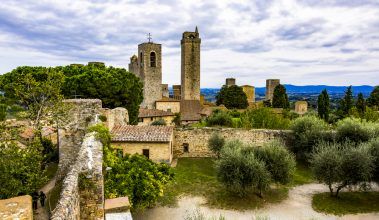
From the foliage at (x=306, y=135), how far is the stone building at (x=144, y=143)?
34.8ft

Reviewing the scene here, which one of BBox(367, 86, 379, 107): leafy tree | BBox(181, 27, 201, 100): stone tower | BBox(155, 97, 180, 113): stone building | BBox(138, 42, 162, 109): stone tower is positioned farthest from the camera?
BBox(181, 27, 201, 100): stone tower

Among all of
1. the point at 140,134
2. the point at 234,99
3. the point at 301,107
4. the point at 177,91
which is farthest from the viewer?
the point at 177,91

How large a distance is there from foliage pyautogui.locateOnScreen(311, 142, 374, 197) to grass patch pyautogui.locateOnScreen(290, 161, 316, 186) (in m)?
2.56

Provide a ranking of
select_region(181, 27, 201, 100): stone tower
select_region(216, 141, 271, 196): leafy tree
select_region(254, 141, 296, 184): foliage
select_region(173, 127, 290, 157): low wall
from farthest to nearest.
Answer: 1. select_region(181, 27, 201, 100): stone tower
2. select_region(173, 127, 290, 157): low wall
3. select_region(254, 141, 296, 184): foliage
4. select_region(216, 141, 271, 196): leafy tree

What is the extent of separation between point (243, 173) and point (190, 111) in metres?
37.9

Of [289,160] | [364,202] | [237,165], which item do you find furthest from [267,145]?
[364,202]

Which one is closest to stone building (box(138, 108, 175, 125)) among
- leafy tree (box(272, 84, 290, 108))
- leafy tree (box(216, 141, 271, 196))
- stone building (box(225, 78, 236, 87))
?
leafy tree (box(272, 84, 290, 108))

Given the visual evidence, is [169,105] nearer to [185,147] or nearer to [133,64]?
[133,64]

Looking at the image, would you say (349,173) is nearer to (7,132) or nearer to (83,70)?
(7,132)

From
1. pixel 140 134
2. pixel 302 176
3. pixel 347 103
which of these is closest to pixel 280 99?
pixel 347 103

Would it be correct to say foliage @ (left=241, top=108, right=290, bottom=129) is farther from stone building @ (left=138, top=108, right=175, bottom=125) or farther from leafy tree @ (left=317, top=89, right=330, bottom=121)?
leafy tree @ (left=317, top=89, right=330, bottom=121)

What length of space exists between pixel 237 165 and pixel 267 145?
319 centimetres

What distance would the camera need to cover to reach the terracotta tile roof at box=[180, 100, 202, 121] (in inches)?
1941

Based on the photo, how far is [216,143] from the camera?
→ 22859 mm
